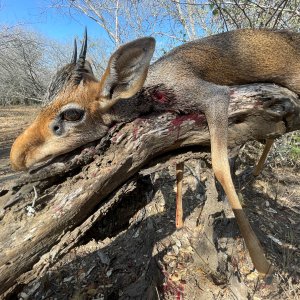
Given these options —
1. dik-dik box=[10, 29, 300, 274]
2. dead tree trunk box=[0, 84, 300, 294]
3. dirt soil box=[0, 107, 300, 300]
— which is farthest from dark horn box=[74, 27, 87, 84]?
dirt soil box=[0, 107, 300, 300]

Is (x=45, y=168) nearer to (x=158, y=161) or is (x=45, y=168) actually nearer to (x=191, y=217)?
(x=158, y=161)

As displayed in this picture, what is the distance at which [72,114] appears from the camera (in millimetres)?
2285

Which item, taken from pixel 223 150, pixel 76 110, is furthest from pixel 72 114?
pixel 223 150

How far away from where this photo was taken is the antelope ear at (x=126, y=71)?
205cm

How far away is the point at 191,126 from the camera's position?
7.49 feet

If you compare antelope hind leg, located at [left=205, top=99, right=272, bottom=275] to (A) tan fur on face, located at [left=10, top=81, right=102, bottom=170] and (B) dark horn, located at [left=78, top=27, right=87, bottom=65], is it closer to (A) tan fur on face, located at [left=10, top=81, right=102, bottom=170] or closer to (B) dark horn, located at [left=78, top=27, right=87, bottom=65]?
(A) tan fur on face, located at [left=10, top=81, right=102, bottom=170]

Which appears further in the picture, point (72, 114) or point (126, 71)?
point (72, 114)

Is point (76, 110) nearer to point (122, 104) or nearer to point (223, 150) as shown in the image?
point (122, 104)

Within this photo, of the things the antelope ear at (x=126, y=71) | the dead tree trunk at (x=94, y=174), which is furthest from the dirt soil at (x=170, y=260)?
the antelope ear at (x=126, y=71)

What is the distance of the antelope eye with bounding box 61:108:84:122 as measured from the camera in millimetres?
2277

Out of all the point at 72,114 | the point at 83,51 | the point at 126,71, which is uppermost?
the point at 83,51

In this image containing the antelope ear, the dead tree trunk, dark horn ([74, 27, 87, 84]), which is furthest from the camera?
dark horn ([74, 27, 87, 84])

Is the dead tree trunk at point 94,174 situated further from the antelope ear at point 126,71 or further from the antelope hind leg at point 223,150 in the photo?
the antelope ear at point 126,71

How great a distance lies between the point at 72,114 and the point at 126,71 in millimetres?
455
